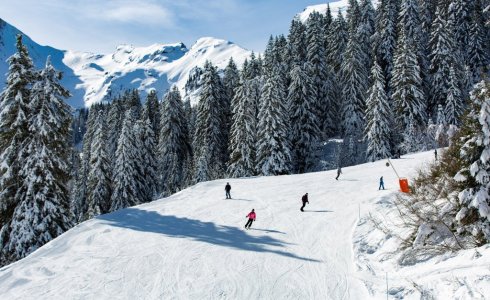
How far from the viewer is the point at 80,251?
61.5ft

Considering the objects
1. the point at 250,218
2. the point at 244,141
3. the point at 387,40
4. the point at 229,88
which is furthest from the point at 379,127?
the point at 229,88

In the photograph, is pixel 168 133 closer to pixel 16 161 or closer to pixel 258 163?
pixel 258 163

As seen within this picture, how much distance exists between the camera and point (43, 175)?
2308cm

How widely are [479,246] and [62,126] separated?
22.3 m

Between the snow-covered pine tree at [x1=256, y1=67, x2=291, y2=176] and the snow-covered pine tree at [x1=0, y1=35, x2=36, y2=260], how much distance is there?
24.0 m

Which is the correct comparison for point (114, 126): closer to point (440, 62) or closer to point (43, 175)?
point (43, 175)

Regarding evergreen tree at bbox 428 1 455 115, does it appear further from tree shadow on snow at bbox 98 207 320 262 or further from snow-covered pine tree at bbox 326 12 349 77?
tree shadow on snow at bbox 98 207 320 262

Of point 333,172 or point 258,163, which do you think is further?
point 258,163

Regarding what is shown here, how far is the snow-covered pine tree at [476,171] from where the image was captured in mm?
11438

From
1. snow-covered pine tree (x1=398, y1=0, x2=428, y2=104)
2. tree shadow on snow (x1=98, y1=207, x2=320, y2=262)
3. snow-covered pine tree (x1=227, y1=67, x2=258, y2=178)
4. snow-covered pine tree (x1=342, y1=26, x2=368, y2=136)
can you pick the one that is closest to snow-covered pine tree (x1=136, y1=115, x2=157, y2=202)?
snow-covered pine tree (x1=227, y1=67, x2=258, y2=178)

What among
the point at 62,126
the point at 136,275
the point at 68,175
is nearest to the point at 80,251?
the point at 136,275

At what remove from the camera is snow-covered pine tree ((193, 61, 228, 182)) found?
169 feet

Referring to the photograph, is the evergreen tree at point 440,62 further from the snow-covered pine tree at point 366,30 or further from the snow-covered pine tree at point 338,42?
the snow-covered pine tree at point 338,42

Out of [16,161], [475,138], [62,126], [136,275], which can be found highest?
[62,126]
